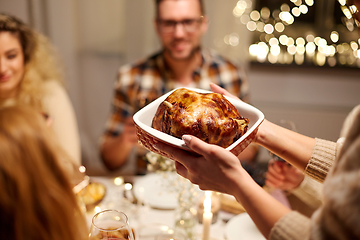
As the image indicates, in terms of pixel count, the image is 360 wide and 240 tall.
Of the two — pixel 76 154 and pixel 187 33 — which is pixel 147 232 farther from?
pixel 187 33

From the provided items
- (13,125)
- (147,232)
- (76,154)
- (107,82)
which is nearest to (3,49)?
(76,154)

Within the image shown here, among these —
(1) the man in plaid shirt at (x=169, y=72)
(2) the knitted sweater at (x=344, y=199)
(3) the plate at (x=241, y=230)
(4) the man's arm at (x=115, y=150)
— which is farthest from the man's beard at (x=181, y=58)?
(2) the knitted sweater at (x=344, y=199)

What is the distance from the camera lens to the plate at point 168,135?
63 cm

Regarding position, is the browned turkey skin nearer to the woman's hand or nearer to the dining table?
the woman's hand

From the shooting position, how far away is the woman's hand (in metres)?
0.61

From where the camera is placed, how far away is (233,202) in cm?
113

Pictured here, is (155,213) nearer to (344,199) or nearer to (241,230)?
(241,230)

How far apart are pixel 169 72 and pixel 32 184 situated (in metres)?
1.53

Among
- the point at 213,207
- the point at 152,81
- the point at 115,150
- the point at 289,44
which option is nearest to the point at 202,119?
the point at 213,207

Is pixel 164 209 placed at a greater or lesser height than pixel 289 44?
lesser

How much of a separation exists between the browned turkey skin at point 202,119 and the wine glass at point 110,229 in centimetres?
24

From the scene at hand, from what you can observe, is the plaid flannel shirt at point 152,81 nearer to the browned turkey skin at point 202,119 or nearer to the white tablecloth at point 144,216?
the white tablecloth at point 144,216

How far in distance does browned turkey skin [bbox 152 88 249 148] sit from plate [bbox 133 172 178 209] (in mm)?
463

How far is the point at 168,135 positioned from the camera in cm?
64
